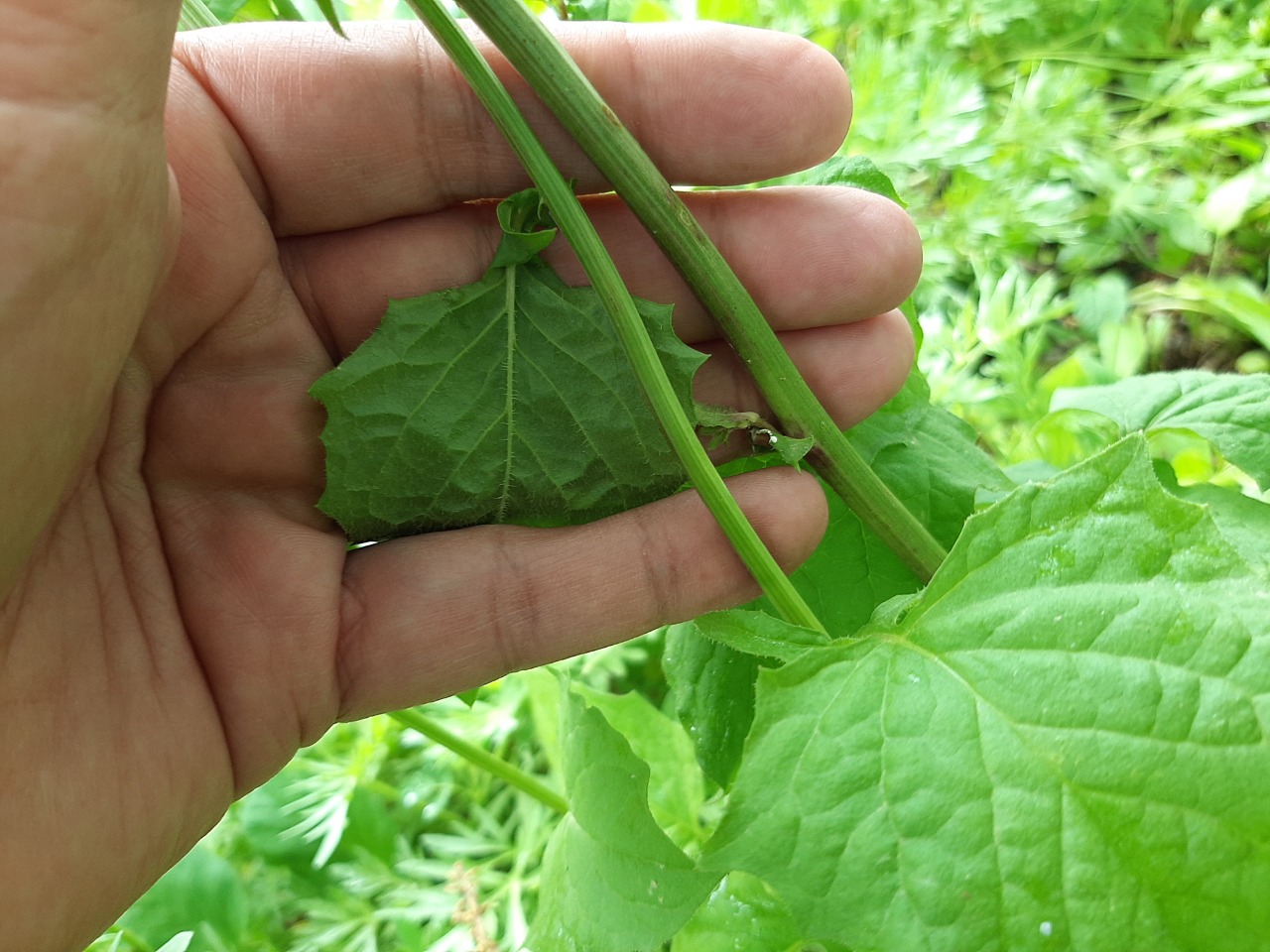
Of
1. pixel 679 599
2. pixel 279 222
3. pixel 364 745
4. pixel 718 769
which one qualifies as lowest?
pixel 364 745

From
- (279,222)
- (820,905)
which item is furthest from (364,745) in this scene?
(820,905)

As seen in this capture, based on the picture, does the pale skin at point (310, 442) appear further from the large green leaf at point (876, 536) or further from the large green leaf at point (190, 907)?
the large green leaf at point (190, 907)

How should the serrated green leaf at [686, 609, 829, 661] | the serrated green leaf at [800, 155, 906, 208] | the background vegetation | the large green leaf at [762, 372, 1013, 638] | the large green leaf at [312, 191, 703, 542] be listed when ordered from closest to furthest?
the serrated green leaf at [686, 609, 829, 661], the large green leaf at [312, 191, 703, 542], the large green leaf at [762, 372, 1013, 638], the serrated green leaf at [800, 155, 906, 208], the background vegetation

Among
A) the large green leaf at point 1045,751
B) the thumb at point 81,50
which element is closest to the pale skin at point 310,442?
the thumb at point 81,50

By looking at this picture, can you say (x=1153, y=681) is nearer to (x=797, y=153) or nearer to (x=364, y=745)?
(x=797, y=153)

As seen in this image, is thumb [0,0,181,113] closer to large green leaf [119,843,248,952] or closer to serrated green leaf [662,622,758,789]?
serrated green leaf [662,622,758,789]

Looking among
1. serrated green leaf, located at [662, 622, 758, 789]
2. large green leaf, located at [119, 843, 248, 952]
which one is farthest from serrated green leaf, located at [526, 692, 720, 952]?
large green leaf, located at [119, 843, 248, 952]

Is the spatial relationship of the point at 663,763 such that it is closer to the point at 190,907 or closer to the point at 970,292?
→ the point at 190,907
